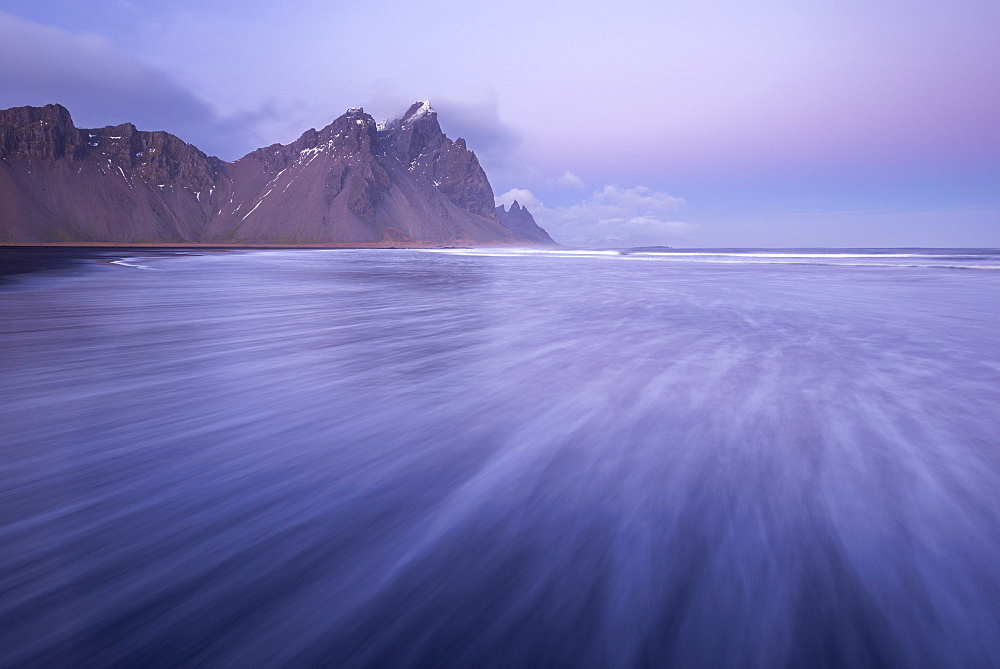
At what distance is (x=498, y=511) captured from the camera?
3.11 m

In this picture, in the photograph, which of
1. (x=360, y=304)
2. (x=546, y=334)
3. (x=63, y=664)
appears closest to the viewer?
(x=63, y=664)

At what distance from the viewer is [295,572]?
2436mm

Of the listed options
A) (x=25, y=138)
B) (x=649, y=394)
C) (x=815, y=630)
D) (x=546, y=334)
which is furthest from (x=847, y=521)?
(x=25, y=138)

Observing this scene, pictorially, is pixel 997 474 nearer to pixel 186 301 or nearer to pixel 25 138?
pixel 186 301

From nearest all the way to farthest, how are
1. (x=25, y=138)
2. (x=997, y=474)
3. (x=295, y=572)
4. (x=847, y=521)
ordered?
(x=295, y=572)
(x=847, y=521)
(x=997, y=474)
(x=25, y=138)

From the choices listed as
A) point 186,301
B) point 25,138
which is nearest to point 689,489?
point 186,301

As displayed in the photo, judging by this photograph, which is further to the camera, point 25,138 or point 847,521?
point 25,138

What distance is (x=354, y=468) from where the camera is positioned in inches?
147

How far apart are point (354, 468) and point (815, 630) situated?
297 centimetres

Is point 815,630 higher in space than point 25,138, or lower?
lower

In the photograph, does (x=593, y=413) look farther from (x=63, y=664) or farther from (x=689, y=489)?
(x=63, y=664)

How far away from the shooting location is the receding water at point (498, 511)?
204 cm

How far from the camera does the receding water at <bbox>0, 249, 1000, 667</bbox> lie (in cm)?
204

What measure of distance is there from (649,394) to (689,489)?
240 centimetres
